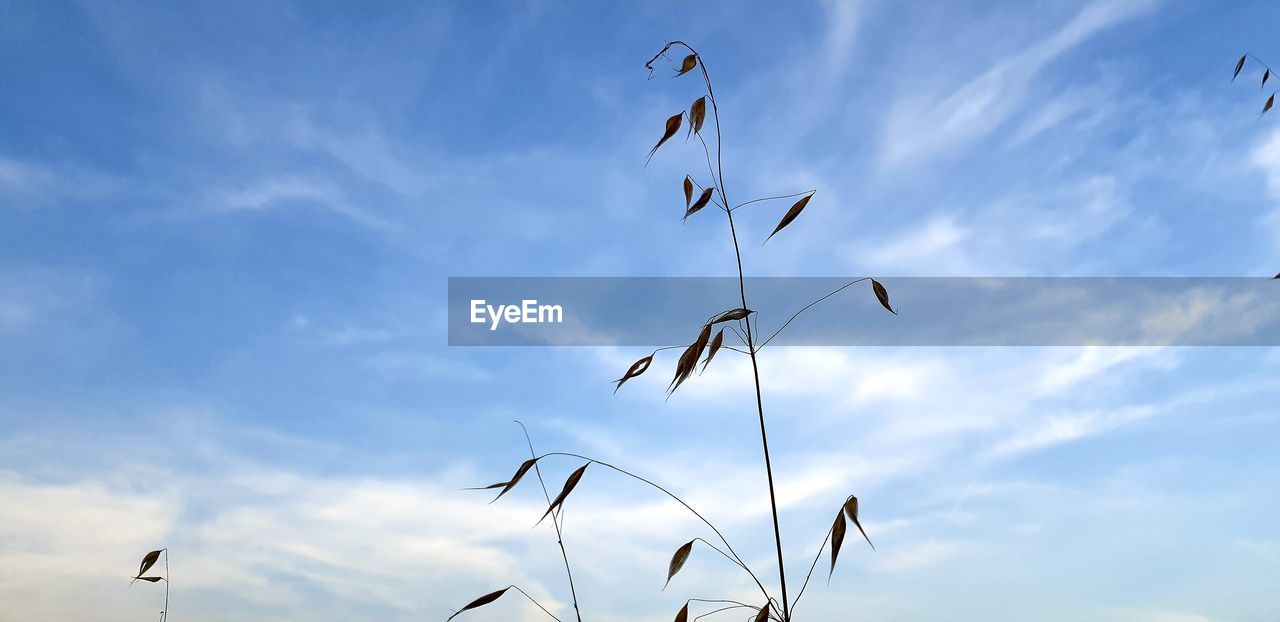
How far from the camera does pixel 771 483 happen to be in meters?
1.81

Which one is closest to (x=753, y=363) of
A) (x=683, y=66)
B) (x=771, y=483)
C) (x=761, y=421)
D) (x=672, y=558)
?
(x=761, y=421)

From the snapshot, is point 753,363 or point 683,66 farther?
point 683,66

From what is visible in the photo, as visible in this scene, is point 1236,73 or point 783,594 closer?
point 783,594

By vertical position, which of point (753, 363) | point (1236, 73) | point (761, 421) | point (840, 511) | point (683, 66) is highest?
point (1236, 73)

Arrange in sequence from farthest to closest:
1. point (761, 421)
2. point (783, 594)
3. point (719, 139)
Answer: point (719, 139), point (761, 421), point (783, 594)

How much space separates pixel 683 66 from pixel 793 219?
Result: 485 millimetres

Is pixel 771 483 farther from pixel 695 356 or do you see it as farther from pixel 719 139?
pixel 719 139

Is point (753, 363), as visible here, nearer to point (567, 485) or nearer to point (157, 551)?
point (567, 485)

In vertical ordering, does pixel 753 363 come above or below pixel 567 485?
above

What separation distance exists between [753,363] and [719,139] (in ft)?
1.82

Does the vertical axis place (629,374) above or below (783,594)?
above

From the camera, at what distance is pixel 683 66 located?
2.15m

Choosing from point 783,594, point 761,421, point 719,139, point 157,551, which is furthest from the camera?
point 157,551

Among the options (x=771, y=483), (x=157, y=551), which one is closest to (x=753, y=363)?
(x=771, y=483)
